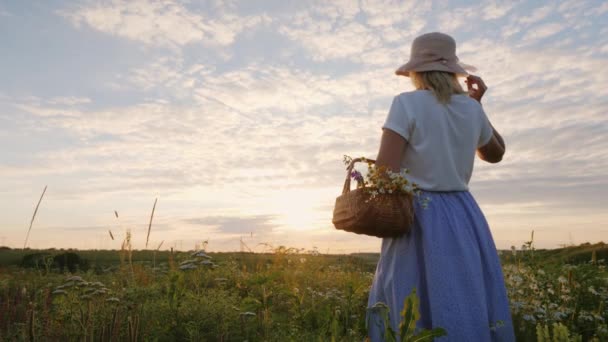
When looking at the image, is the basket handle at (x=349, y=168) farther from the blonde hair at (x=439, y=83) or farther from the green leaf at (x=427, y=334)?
the green leaf at (x=427, y=334)

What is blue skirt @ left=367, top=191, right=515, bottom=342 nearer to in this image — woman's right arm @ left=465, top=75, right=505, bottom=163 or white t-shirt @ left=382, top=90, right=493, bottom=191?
white t-shirt @ left=382, top=90, right=493, bottom=191

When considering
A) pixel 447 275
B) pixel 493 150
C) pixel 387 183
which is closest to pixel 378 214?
pixel 387 183

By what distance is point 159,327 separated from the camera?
16.1 ft

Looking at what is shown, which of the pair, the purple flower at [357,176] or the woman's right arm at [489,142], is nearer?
the purple flower at [357,176]

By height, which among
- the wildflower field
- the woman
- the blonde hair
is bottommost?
the wildflower field

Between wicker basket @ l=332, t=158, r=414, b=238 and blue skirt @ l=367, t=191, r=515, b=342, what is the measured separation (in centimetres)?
16

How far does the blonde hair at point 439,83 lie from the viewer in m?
3.12

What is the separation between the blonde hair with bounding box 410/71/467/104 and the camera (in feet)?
10.2

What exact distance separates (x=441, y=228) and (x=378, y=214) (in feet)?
1.42

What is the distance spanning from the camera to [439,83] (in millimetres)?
3184

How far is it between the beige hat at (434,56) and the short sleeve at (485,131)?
0.30 meters

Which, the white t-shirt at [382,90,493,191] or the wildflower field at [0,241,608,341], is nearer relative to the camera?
the white t-shirt at [382,90,493,191]

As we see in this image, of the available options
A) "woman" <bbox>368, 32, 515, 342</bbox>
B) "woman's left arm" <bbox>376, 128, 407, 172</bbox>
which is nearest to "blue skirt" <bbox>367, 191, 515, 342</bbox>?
"woman" <bbox>368, 32, 515, 342</bbox>

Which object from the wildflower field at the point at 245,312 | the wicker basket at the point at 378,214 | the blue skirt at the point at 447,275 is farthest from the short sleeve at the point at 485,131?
the wildflower field at the point at 245,312
